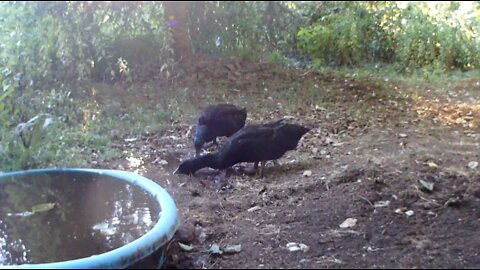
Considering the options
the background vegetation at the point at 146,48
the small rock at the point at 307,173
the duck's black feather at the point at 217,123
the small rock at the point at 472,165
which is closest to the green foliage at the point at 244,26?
the background vegetation at the point at 146,48

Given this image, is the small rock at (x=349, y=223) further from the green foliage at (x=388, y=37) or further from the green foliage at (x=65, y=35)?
the green foliage at (x=388, y=37)

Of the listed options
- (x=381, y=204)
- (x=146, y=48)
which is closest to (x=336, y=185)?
(x=381, y=204)

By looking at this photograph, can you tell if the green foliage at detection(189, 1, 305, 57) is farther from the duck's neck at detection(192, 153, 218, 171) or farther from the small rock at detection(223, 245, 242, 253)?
the small rock at detection(223, 245, 242, 253)

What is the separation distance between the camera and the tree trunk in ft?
15.2

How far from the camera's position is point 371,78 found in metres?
7.02

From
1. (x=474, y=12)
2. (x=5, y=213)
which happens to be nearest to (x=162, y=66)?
(x=5, y=213)

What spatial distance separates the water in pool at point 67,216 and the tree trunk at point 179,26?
177 cm

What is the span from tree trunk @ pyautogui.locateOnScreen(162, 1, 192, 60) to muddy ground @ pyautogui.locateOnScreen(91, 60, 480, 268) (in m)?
0.34

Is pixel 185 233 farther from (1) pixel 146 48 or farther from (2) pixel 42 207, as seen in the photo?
(1) pixel 146 48

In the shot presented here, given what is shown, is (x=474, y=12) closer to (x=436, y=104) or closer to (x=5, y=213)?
(x=436, y=104)

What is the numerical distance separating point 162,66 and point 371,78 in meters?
2.44

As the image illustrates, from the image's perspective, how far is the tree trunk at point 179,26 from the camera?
183 inches

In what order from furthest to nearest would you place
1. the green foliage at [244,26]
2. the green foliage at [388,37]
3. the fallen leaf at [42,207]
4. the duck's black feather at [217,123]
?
1. the green foliage at [388,37]
2. the green foliage at [244,26]
3. the duck's black feather at [217,123]
4. the fallen leaf at [42,207]

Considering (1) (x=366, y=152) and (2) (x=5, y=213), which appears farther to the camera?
(1) (x=366, y=152)
